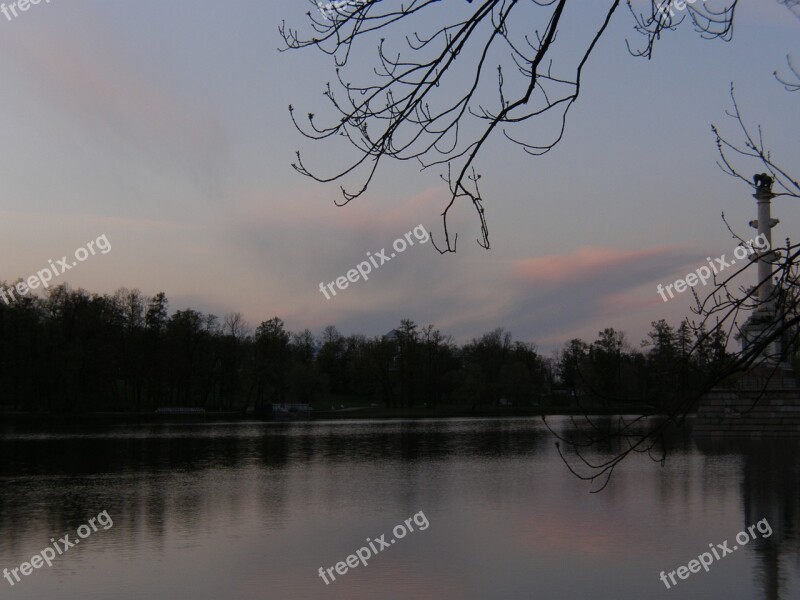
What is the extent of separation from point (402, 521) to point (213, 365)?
223 feet

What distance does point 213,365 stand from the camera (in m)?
81.8

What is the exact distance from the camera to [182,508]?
59.5ft

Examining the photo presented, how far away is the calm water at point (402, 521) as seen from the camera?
11.3 meters

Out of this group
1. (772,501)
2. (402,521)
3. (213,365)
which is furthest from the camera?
(213,365)

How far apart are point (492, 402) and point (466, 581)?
82.3 meters

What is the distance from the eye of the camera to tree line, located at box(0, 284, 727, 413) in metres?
68.1

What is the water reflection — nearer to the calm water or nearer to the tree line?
the calm water

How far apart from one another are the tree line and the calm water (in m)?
31.9

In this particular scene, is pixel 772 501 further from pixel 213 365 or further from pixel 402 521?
pixel 213 365

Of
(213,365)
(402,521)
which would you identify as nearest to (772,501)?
(402,521)

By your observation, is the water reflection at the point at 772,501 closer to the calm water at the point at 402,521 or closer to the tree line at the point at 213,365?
the calm water at the point at 402,521

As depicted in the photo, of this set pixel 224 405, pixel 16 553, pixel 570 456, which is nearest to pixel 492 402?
pixel 224 405

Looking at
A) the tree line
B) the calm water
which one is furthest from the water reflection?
the tree line

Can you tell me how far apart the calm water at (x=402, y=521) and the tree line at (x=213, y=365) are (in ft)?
105
